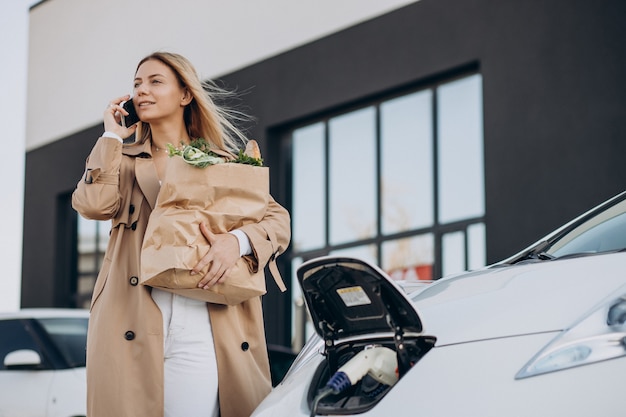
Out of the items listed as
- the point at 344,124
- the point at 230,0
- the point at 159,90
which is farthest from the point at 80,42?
the point at 159,90

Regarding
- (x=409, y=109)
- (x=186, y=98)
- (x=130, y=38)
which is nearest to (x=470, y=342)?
(x=186, y=98)

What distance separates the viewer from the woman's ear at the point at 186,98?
3.36m

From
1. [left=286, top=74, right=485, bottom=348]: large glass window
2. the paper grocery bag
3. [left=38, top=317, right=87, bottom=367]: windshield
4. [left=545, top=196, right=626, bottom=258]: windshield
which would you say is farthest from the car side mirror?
[left=545, top=196, right=626, bottom=258]: windshield

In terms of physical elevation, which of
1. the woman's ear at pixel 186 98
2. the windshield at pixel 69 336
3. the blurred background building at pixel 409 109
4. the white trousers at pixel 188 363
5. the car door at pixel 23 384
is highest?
the blurred background building at pixel 409 109

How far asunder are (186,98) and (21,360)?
3.56m

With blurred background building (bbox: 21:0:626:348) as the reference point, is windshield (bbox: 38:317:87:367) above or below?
below

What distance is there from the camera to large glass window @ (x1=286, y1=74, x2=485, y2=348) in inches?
369

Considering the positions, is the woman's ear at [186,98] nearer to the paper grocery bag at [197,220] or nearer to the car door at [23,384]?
the paper grocery bag at [197,220]

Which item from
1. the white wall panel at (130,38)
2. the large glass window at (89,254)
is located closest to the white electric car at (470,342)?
the white wall panel at (130,38)

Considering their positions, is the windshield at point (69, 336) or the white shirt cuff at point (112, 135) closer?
the white shirt cuff at point (112, 135)

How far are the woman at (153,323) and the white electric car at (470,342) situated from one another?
322 mm

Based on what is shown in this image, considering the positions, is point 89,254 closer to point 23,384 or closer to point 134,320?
point 23,384

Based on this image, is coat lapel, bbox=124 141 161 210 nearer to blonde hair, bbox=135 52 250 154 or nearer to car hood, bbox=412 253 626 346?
blonde hair, bbox=135 52 250 154

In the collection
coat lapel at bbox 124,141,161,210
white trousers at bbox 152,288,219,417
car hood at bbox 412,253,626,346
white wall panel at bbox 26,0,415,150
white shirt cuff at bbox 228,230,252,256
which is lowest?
white trousers at bbox 152,288,219,417
